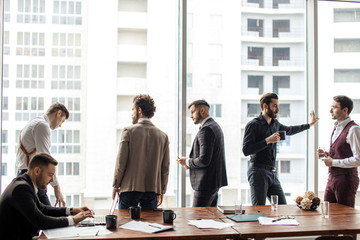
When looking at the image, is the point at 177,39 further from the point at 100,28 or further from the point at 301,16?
the point at 301,16

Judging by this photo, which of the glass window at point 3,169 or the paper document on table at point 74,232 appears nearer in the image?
the paper document on table at point 74,232

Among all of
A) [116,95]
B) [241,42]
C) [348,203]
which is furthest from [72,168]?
[348,203]

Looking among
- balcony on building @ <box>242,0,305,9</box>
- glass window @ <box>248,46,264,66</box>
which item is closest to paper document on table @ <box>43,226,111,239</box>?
glass window @ <box>248,46,264,66</box>

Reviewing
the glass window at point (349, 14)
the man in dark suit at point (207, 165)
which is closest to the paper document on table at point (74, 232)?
the man in dark suit at point (207, 165)

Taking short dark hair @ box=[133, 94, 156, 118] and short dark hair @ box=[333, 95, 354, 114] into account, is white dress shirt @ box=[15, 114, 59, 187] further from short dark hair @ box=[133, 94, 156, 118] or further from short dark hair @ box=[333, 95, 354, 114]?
short dark hair @ box=[333, 95, 354, 114]

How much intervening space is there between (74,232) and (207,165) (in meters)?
1.49

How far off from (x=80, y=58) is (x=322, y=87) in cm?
288

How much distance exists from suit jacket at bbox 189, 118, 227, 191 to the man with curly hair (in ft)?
1.42

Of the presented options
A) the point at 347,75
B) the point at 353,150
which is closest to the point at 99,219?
the point at 353,150

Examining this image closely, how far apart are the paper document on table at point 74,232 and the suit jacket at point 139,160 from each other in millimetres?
749

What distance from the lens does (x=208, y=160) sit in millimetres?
3408

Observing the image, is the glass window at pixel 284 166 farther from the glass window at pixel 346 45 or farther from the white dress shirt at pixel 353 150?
A: the glass window at pixel 346 45

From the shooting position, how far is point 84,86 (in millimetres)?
4109

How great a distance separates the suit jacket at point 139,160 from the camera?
3074 millimetres
